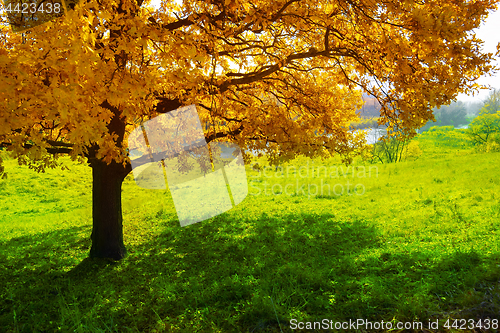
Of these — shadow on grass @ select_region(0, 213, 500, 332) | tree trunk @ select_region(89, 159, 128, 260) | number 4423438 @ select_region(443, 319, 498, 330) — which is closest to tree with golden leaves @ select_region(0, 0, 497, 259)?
tree trunk @ select_region(89, 159, 128, 260)

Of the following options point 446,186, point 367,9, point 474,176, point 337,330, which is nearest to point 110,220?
point 337,330

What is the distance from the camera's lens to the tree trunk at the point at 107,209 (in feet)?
26.2

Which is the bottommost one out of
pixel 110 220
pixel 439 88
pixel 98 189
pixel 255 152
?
pixel 110 220

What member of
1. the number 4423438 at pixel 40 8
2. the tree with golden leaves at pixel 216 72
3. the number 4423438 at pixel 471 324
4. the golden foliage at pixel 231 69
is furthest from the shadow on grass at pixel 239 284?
the number 4423438 at pixel 40 8

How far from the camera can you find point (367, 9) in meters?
5.82

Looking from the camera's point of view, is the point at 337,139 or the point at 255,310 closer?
the point at 255,310

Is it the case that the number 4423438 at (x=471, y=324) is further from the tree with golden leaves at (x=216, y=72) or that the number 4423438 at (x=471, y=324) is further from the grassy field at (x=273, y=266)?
the tree with golden leaves at (x=216, y=72)

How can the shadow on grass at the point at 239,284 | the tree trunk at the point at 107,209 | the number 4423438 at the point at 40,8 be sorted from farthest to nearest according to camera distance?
1. the tree trunk at the point at 107,209
2. the shadow on grass at the point at 239,284
3. the number 4423438 at the point at 40,8

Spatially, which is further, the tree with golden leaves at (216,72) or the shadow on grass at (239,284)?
the shadow on grass at (239,284)

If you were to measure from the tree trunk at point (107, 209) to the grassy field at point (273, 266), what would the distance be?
42 cm

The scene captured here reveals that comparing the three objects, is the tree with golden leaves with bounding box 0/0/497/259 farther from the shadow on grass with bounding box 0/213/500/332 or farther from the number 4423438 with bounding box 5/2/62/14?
the shadow on grass with bounding box 0/213/500/332

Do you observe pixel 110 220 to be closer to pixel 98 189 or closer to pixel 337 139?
pixel 98 189

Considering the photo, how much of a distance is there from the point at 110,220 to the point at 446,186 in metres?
14.6

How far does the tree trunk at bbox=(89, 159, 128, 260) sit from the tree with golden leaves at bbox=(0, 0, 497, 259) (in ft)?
0.09
